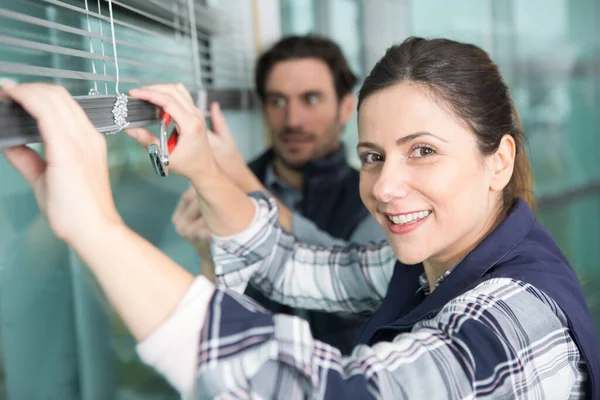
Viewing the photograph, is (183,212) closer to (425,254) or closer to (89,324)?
(89,324)

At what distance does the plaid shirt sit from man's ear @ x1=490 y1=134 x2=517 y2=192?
0.75 ft

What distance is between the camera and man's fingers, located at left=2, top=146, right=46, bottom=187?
66 centimetres

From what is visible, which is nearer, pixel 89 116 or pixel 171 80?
pixel 89 116

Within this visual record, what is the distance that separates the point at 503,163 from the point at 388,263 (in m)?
0.32

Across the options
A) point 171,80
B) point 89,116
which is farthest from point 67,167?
point 171,80

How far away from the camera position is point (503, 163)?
3.38ft

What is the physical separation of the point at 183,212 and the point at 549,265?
2.39 feet

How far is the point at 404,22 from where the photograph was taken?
9.32 feet

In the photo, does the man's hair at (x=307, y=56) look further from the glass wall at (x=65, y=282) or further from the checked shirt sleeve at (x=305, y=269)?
the checked shirt sleeve at (x=305, y=269)

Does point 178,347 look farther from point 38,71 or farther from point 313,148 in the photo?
point 313,148

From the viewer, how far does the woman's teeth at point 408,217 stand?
964mm

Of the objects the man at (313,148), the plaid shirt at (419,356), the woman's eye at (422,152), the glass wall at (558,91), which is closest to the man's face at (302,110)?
the man at (313,148)

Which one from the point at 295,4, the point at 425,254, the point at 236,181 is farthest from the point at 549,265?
the point at 295,4

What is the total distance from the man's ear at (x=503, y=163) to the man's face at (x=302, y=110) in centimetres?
85
